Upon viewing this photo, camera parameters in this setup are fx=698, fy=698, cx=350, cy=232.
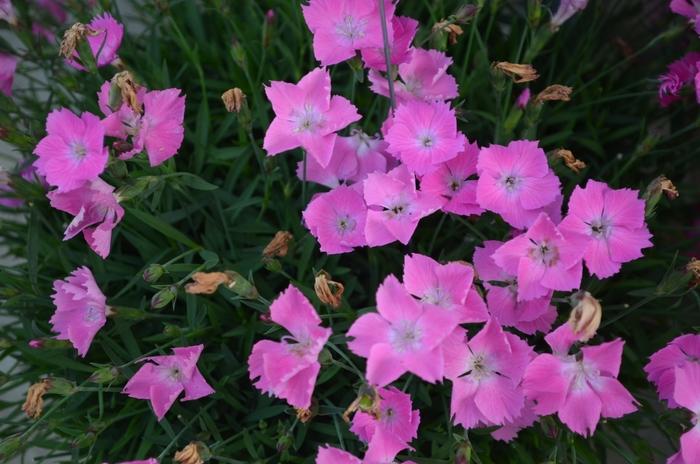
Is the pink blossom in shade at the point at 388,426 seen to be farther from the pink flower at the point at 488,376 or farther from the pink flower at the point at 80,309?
the pink flower at the point at 80,309

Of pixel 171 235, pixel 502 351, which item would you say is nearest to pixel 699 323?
pixel 502 351

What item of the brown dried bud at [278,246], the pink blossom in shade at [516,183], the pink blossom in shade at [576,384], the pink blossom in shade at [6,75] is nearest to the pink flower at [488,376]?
the pink blossom in shade at [576,384]

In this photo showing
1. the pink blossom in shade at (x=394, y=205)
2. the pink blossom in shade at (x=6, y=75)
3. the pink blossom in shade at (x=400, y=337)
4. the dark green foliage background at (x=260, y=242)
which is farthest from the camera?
the pink blossom in shade at (x=6, y=75)

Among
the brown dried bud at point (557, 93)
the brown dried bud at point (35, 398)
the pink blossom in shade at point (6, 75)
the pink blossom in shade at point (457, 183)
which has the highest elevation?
the brown dried bud at point (557, 93)

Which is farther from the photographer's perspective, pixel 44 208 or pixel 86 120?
pixel 44 208

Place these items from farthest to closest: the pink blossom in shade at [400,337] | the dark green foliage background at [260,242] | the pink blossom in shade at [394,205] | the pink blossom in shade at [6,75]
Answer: the pink blossom in shade at [6,75] < the dark green foliage background at [260,242] < the pink blossom in shade at [394,205] < the pink blossom in shade at [400,337]

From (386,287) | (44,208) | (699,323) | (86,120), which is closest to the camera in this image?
(386,287)

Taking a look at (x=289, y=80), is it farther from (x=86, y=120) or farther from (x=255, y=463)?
(x=255, y=463)
